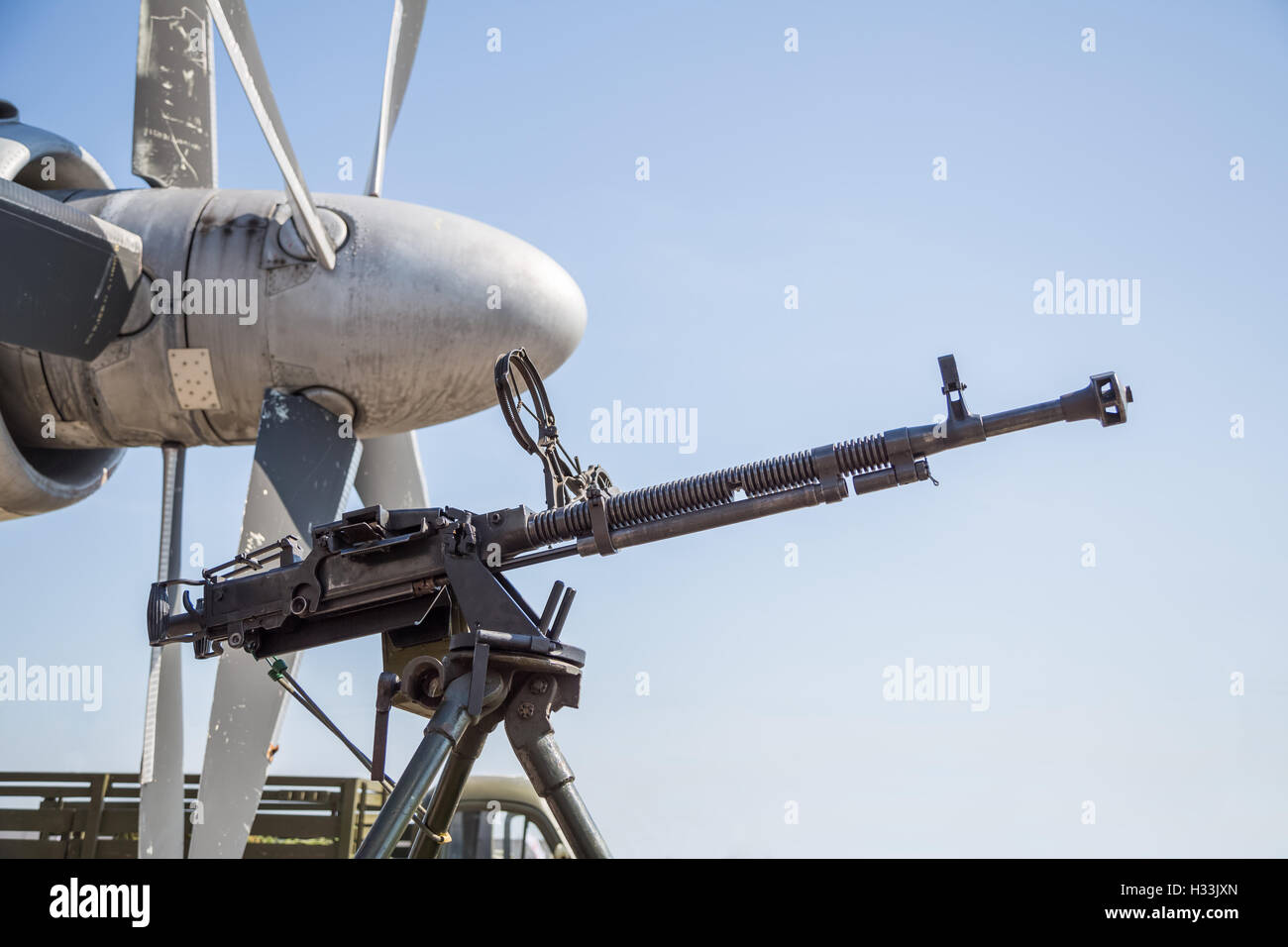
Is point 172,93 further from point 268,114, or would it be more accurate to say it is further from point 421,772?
point 421,772

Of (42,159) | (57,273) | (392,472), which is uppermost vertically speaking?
(42,159)

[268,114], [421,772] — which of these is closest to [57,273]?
[268,114]

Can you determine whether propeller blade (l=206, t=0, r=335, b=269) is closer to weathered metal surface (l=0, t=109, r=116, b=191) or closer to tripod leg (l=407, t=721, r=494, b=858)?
weathered metal surface (l=0, t=109, r=116, b=191)

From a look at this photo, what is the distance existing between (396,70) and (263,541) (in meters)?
3.59

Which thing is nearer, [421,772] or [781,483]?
[421,772]

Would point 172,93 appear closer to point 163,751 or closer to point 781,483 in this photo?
point 163,751

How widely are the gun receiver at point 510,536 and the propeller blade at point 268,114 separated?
274 centimetres

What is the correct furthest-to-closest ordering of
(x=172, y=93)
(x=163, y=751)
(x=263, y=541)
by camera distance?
(x=172, y=93)
(x=163, y=751)
(x=263, y=541)

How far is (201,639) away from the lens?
6.35 metres

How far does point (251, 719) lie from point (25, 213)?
356 centimetres

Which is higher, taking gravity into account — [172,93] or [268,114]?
[172,93]

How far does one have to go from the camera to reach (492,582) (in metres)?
5.51

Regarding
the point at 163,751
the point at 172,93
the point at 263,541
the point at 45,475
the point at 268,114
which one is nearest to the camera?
the point at 268,114

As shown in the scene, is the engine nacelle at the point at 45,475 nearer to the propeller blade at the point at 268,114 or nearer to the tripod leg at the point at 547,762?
the propeller blade at the point at 268,114
